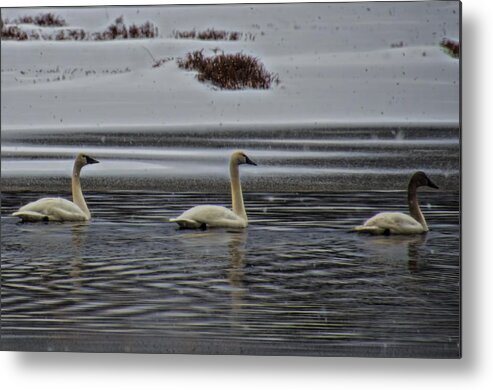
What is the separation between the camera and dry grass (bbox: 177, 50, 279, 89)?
12.6ft

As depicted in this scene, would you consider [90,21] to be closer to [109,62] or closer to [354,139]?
[109,62]

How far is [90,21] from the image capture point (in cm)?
391

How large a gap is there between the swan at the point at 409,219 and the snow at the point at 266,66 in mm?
198

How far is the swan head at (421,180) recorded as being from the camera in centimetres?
378

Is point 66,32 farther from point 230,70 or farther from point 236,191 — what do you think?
point 236,191

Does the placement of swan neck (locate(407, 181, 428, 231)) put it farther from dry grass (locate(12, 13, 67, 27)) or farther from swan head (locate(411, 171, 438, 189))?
dry grass (locate(12, 13, 67, 27))

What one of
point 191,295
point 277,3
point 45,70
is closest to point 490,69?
point 277,3

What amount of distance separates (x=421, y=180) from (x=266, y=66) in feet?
2.03

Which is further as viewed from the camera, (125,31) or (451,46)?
(125,31)

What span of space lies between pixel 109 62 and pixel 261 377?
1.15m

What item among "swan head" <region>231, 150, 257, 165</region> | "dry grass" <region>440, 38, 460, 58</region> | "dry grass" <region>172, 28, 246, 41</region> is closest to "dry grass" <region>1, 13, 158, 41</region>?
"dry grass" <region>172, 28, 246, 41</region>

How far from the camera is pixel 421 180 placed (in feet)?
12.4

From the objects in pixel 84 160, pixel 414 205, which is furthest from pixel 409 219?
pixel 84 160

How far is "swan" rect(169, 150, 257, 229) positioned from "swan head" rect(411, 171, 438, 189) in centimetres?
52
